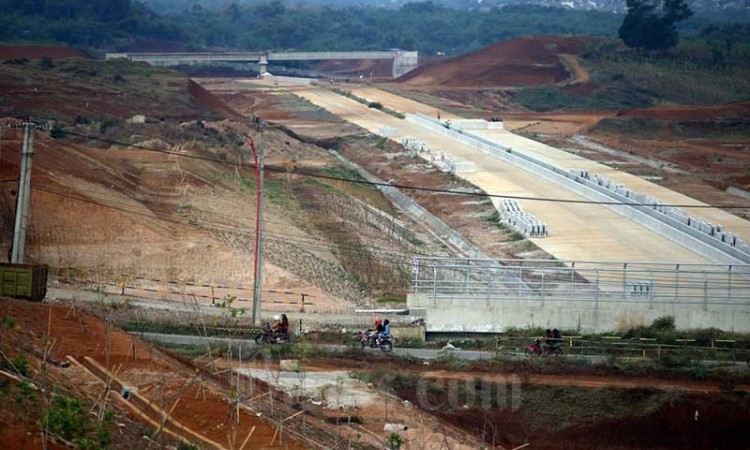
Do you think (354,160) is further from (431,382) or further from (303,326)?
(431,382)

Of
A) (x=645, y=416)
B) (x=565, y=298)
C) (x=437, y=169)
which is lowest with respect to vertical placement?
(x=645, y=416)

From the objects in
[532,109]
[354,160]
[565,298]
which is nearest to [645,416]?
[565,298]

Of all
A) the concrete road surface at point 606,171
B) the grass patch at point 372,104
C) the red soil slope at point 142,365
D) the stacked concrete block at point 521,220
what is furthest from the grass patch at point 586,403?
the grass patch at point 372,104

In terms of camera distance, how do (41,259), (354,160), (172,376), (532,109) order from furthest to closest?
(532,109), (354,160), (41,259), (172,376)

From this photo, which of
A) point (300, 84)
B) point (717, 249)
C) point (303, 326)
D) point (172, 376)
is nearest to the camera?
point (172, 376)

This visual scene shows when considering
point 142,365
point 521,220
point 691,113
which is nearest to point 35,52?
point 691,113
